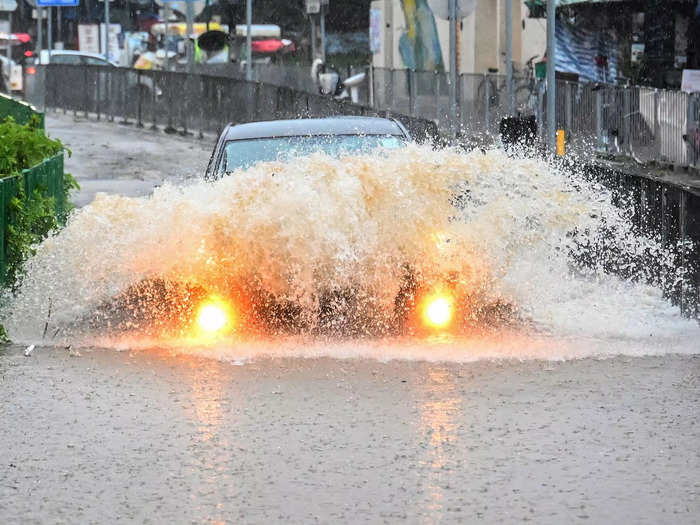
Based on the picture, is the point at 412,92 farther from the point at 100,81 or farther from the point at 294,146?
the point at 294,146

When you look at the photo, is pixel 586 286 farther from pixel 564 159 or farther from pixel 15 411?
pixel 15 411

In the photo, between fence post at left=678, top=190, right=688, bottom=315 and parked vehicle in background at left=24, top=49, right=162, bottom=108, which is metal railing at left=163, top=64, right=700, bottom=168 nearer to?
parked vehicle in background at left=24, top=49, right=162, bottom=108

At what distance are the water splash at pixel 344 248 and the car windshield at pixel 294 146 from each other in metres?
0.69

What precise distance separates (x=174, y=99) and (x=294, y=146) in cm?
2608

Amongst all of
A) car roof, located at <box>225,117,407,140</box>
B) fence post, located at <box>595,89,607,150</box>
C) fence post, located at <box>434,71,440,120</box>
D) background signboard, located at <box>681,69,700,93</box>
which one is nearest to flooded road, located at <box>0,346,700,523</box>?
car roof, located at <box>225,117,407,140</box>

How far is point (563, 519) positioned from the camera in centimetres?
616

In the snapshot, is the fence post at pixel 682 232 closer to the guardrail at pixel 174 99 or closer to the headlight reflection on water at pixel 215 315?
the headlight reflection on water at pixel 215 315

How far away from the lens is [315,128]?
12.7m

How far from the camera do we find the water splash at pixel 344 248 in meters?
10.5

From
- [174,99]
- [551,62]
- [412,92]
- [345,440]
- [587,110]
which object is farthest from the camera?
[174,99]

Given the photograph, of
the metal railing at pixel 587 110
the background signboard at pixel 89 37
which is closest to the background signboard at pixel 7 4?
the background signboard at pixel 89 37

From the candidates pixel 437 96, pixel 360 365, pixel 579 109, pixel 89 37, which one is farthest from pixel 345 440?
pixel 89 37

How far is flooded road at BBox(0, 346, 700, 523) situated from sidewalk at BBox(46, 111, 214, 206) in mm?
12761

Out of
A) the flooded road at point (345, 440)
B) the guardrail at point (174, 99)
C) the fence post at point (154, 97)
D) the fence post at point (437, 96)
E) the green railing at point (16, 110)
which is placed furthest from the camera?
the fence post at point (154, 97)
